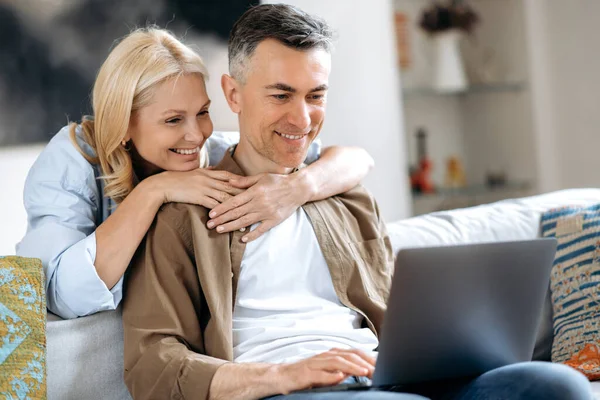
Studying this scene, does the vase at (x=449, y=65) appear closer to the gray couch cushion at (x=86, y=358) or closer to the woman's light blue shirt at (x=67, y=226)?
the woman's light blue shirt at (x=67, y=226)

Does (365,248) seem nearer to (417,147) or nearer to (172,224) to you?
(172,224)

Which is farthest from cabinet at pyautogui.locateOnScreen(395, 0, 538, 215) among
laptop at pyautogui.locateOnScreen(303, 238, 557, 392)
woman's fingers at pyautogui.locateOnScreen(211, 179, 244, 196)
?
laptop at pyautogui.locateOnScreen(303, 238, 557, 392)

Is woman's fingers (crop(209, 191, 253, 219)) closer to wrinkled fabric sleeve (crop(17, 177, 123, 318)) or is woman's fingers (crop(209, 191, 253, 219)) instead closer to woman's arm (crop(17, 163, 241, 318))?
woman's arm (crop(17, 163, 241, 318))

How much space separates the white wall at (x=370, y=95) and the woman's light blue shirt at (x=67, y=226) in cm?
Answer: 197

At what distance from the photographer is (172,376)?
5.12 feet

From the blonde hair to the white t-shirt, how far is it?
358 millimetres

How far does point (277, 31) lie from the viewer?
5.83 feet

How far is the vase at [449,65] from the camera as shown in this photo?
162 inches

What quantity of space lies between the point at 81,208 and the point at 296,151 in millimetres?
501

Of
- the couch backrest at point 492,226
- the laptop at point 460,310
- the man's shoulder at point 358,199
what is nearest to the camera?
the laptop at point 460,310

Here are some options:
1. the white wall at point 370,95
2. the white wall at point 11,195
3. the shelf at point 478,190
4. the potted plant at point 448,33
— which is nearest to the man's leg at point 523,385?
the white wall at point 11,195

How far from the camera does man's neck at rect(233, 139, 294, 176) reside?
6.22ft

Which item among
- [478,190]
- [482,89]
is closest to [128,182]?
[478,190]

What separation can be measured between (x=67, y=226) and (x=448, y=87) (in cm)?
274
